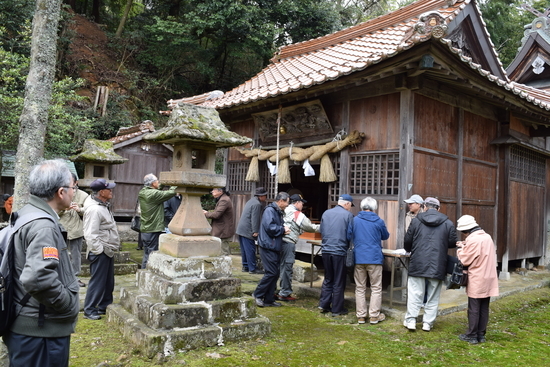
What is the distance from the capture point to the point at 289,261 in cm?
748

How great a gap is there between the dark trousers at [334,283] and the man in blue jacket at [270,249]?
0.85 m

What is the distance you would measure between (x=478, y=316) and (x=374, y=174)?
3.19 meters

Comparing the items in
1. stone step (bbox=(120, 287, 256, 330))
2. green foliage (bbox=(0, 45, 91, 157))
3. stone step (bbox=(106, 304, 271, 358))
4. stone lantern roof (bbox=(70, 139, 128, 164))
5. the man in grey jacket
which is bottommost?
stone step (bbox=(106, 304, 271, 358))

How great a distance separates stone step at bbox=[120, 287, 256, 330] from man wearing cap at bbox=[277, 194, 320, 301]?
6.38 ft

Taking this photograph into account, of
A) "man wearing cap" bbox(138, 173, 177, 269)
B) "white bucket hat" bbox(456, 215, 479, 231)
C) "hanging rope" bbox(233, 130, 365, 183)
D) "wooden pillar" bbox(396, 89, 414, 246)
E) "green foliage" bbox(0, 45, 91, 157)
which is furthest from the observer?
"green foliage" bbox(0, 45, 91, 157)

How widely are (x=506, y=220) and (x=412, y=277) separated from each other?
16.8 ft

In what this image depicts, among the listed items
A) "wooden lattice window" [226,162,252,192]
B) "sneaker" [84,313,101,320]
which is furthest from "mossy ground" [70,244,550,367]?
"wooden lattice window" [226,162,252,192]

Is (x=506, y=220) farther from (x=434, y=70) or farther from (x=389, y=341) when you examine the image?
(x=389, y=341)

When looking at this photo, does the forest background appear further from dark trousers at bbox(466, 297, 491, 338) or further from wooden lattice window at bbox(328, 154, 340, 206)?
dark trousers at bbox(466, 297, 491, 338)

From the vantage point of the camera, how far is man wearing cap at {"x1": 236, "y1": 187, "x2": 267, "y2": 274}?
9.27 metres

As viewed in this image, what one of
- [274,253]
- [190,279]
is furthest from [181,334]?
[274,253]

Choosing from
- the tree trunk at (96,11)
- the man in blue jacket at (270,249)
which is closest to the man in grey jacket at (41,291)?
the man in blue jacket at (270,249)

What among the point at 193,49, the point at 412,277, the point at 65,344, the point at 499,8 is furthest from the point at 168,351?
the point at 499,8

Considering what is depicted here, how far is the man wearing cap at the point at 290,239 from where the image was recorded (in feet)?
24.5
